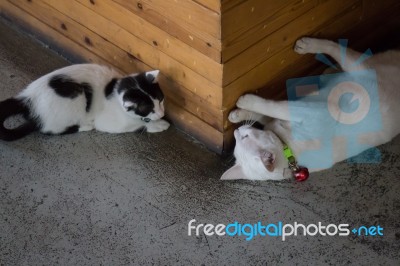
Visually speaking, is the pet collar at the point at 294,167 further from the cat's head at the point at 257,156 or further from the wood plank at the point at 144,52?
the wood plank at the point at 144,52

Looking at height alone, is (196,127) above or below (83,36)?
below

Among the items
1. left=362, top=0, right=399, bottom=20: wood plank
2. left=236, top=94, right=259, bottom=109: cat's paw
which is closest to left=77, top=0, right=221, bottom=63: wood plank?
left=236, top=94, right=259, bottom=109: cat's paw

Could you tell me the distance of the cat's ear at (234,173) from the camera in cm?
188

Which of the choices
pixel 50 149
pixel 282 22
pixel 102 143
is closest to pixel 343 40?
pixel 282 22

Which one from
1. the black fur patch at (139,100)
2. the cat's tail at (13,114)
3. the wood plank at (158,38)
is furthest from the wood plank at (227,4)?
the cat's tail at (13,114)

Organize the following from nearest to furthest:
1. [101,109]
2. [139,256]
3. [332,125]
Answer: [139,256] < [332,125] < [101,109]

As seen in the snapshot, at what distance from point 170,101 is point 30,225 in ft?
2.53

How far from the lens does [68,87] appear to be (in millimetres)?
1969

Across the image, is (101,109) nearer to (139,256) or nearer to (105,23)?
(105,23)

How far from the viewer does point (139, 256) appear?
173 cm

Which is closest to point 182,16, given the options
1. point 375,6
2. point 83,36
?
point 83,36

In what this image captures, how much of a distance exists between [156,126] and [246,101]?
47 centimetres

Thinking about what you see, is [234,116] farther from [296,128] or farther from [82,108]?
[82,108]

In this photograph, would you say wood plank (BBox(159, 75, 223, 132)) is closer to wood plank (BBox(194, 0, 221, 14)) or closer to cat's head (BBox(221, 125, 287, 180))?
cat's head (BBox(221, 125, 287, 180))
